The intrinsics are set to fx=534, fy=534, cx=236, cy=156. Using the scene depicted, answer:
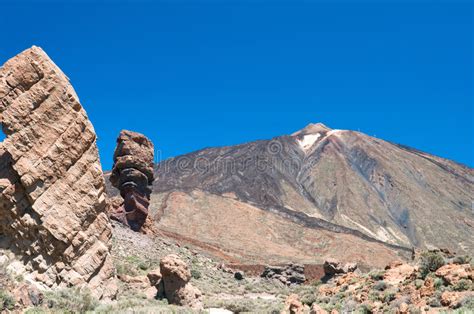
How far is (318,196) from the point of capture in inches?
4122

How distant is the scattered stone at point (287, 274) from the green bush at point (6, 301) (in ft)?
90.8

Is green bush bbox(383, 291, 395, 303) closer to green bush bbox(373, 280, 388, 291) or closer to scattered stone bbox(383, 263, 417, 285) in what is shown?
green bush bbox(373, 280, 388, 291)

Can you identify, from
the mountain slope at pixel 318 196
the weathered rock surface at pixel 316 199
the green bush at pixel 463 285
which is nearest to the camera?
the green bush at pixel 463 285

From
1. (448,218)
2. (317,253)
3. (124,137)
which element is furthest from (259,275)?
(448,218)

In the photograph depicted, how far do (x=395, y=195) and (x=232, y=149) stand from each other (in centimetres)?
4182

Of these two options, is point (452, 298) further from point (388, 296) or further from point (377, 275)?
point (377, 275)

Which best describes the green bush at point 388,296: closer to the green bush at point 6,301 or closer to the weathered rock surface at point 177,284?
the weathered rock surface at point 177,284

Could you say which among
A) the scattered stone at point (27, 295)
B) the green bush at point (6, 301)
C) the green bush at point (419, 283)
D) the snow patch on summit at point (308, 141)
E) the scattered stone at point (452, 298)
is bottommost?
the green bush at point (6, 301)

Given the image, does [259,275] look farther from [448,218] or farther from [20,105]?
[448,218]

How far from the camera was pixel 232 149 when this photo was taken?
131 metres

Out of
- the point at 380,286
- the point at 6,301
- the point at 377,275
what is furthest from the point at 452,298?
the point at 6,301

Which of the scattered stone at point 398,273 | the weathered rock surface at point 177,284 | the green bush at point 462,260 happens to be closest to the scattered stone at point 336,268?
the scattered stone at point 398,273

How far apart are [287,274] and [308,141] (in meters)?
106

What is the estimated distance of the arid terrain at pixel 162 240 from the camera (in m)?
12.9
